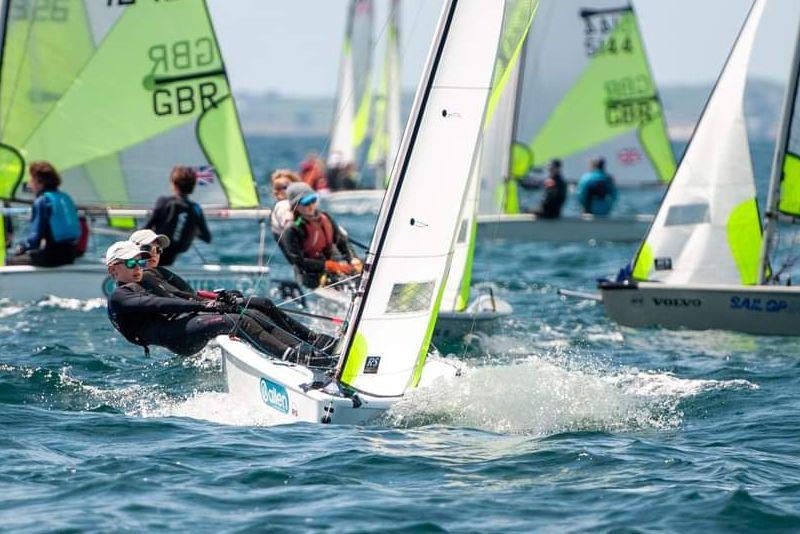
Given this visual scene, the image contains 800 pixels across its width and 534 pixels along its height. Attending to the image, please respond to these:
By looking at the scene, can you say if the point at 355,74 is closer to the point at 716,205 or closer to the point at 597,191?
the point at 597,191

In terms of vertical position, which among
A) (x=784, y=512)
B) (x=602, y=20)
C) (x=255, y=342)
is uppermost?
(x=602, y=20)

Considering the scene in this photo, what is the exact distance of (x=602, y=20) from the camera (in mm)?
21141

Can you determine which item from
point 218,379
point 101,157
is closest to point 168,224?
point 101,157

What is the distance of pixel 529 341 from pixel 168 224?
304 centimetres

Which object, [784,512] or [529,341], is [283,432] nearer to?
[784,512]

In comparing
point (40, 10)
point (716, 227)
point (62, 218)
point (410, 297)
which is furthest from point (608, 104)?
point (410, 297)

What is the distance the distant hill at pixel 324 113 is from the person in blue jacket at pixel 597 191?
130 meters

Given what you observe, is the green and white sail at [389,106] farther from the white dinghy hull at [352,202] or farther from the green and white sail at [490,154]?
the green and white sail at [490,154]

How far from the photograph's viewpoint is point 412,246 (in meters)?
7.38

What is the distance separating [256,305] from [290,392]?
3.84 feet

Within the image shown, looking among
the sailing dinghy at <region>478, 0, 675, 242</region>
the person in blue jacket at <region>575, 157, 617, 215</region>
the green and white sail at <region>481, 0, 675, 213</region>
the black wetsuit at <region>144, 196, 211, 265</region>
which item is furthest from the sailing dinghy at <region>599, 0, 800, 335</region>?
the green and white sail at <region>481, 0, 675, 213</region>

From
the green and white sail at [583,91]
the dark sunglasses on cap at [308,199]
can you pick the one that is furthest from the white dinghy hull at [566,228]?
the dark sunglasses on cap at [308,199]

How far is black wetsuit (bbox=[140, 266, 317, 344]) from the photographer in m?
8.20

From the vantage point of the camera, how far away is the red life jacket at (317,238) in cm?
1110
